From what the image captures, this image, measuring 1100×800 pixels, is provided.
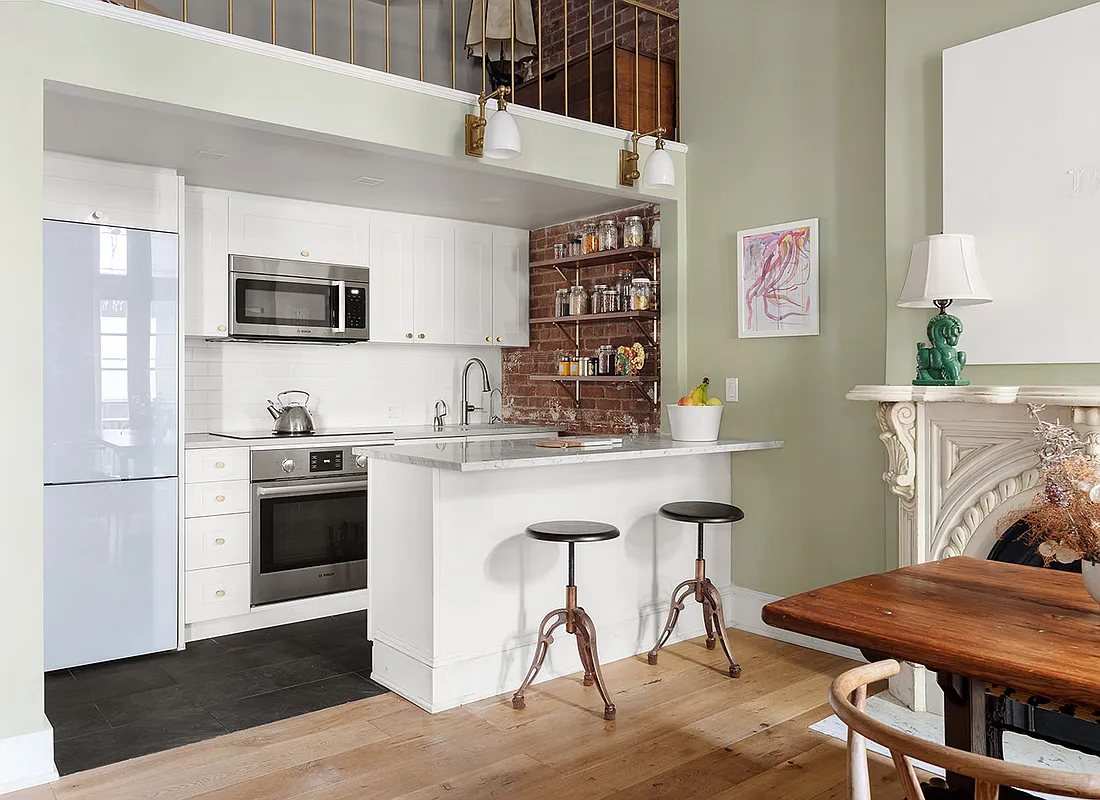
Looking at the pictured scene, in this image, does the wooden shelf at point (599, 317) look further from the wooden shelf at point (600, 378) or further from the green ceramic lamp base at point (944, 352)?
the green ceramic lamp base at point (944, 352)

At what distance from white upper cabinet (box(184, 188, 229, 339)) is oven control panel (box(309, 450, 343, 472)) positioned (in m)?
0.84

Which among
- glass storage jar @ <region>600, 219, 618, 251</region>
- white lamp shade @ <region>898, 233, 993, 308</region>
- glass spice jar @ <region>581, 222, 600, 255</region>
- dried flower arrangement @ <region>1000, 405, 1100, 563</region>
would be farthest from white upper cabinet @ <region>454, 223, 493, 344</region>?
dried flower arrangement @ <region>1000, 405, 1100, 563</region>

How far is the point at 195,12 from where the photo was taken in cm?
493

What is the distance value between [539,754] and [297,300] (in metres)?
3.05

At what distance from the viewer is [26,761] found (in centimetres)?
265

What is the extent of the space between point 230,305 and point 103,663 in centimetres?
191

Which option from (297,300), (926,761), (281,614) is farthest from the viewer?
(297,300)

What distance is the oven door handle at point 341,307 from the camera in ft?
16.6

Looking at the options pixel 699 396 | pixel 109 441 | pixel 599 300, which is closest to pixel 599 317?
pixel 599 300

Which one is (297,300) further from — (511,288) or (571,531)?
(571,531)

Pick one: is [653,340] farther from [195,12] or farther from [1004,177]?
[195,12]

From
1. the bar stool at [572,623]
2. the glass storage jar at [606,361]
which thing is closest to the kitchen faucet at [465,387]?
the glass storage jar at [606,361]

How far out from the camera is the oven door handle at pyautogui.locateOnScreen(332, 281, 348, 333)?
507 cm

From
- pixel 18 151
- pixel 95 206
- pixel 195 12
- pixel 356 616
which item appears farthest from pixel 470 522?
pixel 195 12
